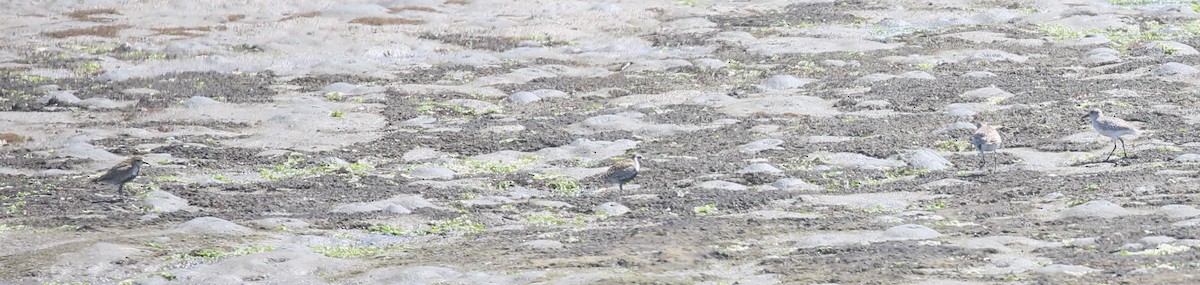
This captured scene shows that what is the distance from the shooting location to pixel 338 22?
41.5m

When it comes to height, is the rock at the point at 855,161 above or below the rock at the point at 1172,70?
above

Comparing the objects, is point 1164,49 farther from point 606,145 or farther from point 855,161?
point 606,145

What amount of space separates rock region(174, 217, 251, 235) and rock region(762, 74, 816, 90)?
13.7 meters

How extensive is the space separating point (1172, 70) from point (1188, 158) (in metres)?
9.23

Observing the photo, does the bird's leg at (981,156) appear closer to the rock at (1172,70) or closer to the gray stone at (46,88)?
the rock at (1172,70)

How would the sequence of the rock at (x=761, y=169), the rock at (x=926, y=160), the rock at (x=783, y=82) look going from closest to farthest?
the rock at (x=761, y=169)
the rock at (x=926, y=160)
the rock at (x=783, y=82)

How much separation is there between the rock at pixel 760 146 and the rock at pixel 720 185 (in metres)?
2.68

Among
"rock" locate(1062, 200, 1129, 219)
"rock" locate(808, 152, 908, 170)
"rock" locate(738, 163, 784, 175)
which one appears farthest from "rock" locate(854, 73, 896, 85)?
"rock" locate(1062, 200, 1129, 219)

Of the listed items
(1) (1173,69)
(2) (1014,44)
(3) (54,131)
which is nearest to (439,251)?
(3) (54,131)

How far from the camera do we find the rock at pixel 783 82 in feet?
97.1

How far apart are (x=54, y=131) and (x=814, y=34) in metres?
17.3

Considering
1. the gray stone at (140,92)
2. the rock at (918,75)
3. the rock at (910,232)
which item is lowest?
the rock at (918,75)

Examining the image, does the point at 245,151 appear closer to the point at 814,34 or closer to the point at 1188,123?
the point at 1188,123

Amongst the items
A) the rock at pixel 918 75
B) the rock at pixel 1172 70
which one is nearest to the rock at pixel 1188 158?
the rock at pixel 1172 70
